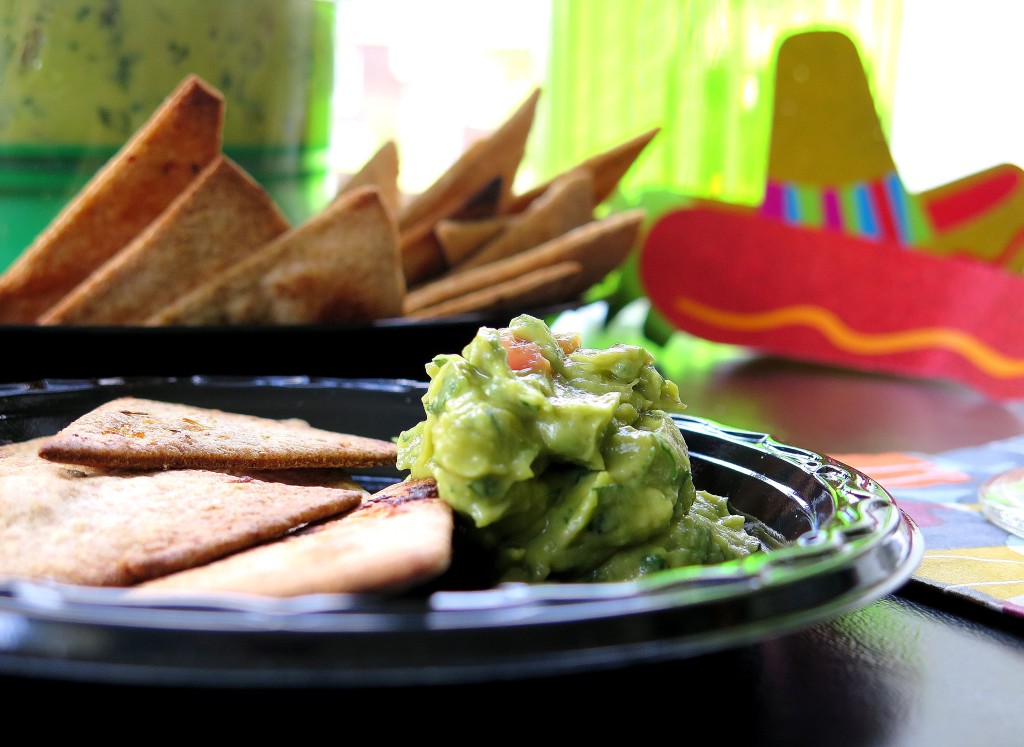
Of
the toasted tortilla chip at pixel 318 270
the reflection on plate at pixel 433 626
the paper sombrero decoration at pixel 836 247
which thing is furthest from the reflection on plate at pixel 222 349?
the paper sombrero decoration at pixel 836 247

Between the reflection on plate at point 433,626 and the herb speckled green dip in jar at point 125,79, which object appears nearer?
the reflection on plate at point 433,626

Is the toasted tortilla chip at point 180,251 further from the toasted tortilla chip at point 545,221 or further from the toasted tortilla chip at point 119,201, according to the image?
the toasted tortilla chip at point 545,221

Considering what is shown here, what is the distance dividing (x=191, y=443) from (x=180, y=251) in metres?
0.82

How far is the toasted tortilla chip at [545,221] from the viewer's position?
222 cm

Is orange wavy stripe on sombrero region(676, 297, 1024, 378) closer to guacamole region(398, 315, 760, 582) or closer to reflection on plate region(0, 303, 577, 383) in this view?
reflection on plate region(0, 303, 577, 383)

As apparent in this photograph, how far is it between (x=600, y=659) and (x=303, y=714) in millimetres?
212

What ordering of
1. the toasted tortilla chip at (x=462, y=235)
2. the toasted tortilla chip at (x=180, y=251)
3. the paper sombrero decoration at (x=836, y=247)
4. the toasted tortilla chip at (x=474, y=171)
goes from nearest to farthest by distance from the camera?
the toasted tortilla chip at (x=180, y=251), the toasted tortilla chip at (x=462, y=235), the toasted tortilla chip at (x=474, y=171), the paper sombrero decoration at (x=836, y=247)

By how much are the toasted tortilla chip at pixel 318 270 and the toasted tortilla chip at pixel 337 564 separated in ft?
3.20

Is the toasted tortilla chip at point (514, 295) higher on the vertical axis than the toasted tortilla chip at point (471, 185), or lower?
lower

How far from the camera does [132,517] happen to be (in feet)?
2.75

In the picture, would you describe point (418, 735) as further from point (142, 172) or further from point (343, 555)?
point (142, 172)

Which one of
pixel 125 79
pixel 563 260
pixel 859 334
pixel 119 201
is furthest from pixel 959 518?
pixel 125 79

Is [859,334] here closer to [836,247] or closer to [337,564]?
[836,247]

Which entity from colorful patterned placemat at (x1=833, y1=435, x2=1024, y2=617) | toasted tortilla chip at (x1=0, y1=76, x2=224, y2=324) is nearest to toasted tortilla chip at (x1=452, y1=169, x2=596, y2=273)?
toasted tortilla chip at (x1=0, y1=76, x2=224, y2=324)
